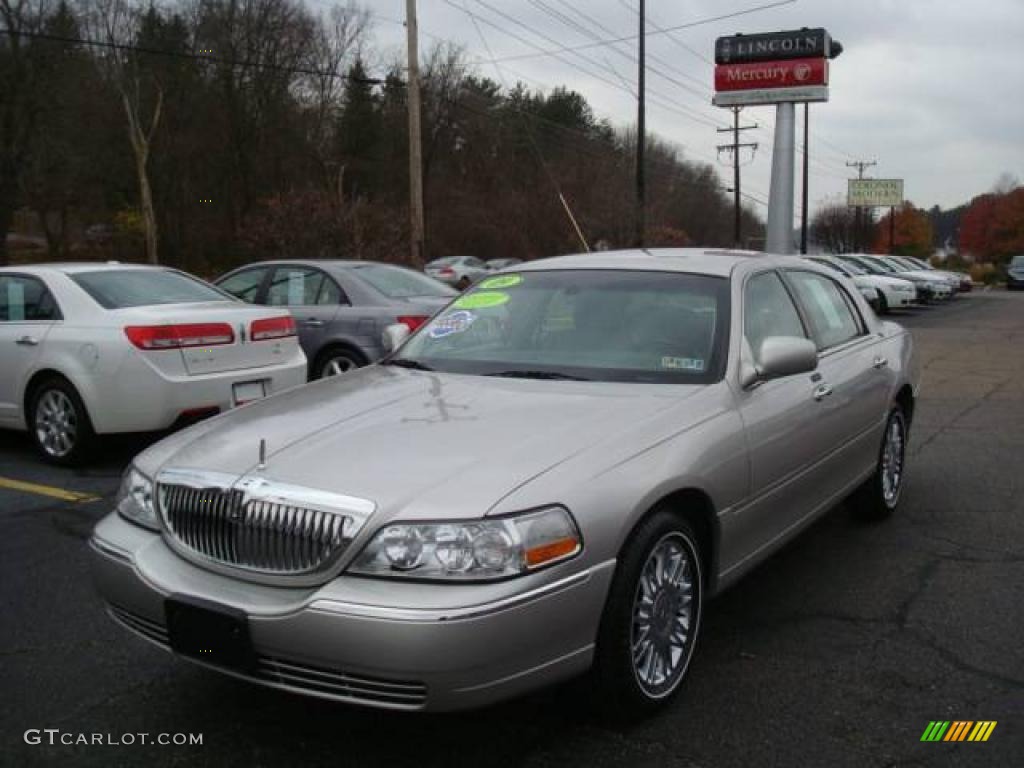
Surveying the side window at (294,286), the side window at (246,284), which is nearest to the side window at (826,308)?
the side window at (294,286)

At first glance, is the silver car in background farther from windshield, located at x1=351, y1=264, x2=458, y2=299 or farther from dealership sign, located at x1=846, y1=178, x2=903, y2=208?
dealership sign, located at x1=846, y1=178, x2=903, y2=208

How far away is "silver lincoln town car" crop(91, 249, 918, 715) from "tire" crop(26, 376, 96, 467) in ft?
11.0

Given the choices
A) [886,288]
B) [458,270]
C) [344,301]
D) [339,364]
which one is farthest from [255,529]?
[458,270]

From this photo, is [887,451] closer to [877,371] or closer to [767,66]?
[877,371]

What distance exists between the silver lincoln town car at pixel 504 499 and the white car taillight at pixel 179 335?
2.81 m

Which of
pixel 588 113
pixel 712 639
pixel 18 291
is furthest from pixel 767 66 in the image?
pixel 588 113

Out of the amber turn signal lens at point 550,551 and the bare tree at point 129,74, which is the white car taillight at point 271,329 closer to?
the amber turn signal lens at point 550,551

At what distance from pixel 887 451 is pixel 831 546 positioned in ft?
2.50

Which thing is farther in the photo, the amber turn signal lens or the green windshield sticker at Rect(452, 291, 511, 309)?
the green windshield sticker at Rect(452, 291, 511, 309)

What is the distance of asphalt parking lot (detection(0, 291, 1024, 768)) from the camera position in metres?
2.89

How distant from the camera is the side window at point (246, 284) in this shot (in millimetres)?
10023

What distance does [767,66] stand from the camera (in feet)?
109

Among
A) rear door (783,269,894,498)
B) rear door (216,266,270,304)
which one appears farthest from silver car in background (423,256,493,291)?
rear door (783,269,894,498)

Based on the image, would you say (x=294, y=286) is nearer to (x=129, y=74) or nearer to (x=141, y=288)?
(x=141, y=288)
